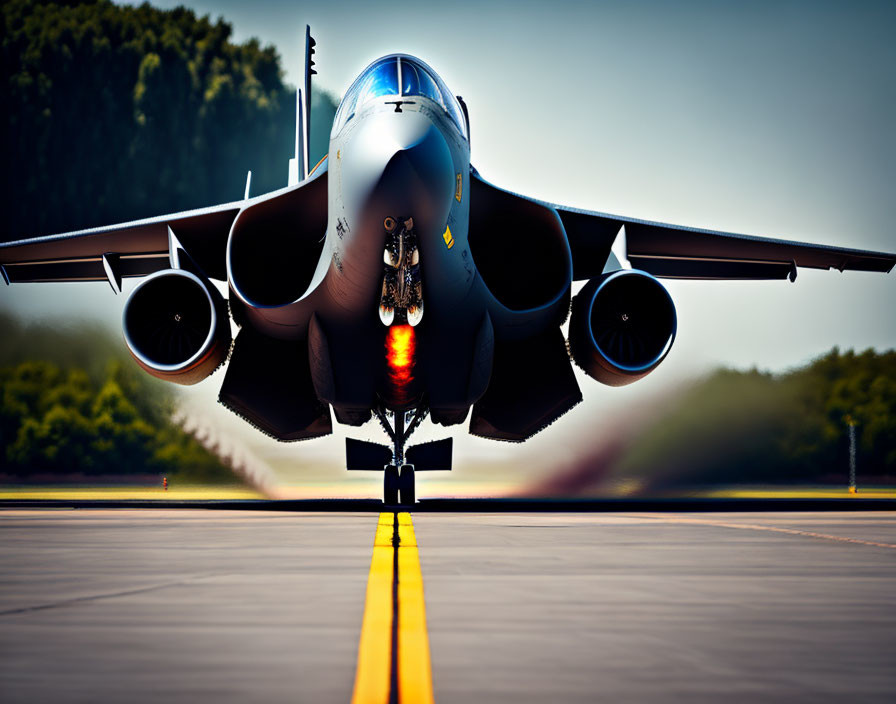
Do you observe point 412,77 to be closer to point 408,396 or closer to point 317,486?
point 408,396

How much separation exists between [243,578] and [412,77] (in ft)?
20.2

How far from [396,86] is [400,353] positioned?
128 inches

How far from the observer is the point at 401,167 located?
1008 cm

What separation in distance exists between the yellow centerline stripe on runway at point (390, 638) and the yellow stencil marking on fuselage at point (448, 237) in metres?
4.41

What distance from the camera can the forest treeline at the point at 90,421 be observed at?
2055 centimetres

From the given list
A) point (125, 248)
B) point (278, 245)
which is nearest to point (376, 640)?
point (278, 245)

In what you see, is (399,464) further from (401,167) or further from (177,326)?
(401,167)

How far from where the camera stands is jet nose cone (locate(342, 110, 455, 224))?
1008cm

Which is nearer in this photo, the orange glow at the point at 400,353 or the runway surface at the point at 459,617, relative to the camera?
the runway surface at the point at 459,617

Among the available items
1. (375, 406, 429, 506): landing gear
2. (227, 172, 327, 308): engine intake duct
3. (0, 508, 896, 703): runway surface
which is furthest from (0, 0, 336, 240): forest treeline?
(0, 508, 896, 703): runway surface

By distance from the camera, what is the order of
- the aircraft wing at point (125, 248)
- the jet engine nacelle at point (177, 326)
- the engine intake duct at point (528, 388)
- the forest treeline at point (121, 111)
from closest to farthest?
the jet engine nacelle at point (177, 326) < the engine intake duct at point (528, 388) < the aircraft wing at point (125, 248) < the forest treeline at point (121, 111)

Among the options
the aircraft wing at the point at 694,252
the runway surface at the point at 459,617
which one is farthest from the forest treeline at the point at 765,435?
the runway surface at the point at 459,617

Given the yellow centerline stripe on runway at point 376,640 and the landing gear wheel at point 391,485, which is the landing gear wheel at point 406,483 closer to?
the landing gear wheel at point 391,485

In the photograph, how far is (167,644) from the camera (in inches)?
161
